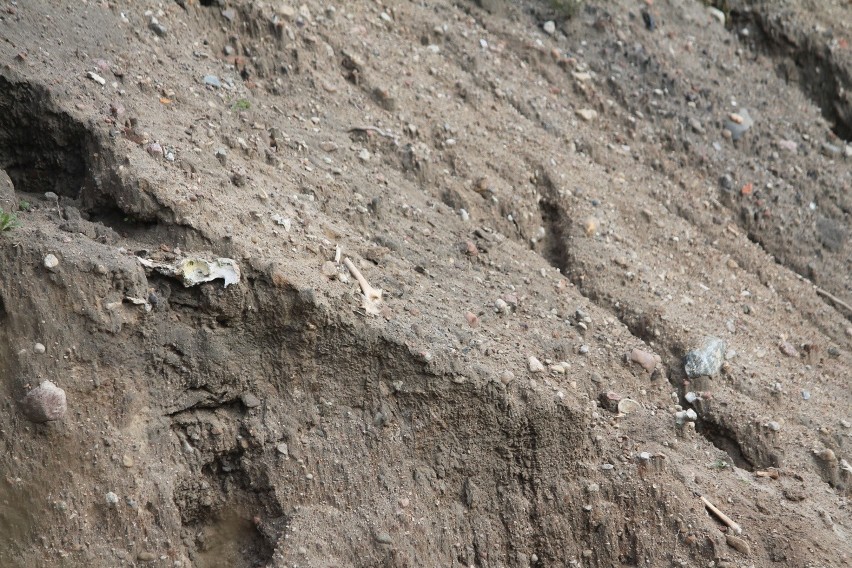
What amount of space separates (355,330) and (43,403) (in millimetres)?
1256

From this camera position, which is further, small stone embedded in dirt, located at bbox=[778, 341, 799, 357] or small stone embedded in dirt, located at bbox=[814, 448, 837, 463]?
small stone embedded in dirt, located at bbox=[778, 341, 799, 357]

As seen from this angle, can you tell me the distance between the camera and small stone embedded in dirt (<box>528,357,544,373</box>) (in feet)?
14.3

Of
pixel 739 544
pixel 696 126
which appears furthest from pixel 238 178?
pixel 696 126

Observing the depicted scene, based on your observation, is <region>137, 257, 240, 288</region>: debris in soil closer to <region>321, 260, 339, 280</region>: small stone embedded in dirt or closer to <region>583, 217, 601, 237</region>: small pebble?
<region>321, 260, 339, 280</region>: small stone embedded in dirt

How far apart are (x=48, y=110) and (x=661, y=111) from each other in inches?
179

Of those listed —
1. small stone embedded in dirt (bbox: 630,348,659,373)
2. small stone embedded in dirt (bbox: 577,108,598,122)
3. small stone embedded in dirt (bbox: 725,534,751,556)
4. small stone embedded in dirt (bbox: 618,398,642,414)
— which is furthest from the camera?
small stone embedded in dirt (bbox: 577,108,598,122)

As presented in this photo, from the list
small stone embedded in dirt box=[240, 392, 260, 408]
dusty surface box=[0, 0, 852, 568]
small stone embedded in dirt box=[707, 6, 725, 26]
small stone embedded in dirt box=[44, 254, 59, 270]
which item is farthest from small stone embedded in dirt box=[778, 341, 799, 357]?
small stone embedded in dirt box=[44, 254, 59, 270]

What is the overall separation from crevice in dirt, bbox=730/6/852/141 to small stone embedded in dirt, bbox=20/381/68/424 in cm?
646

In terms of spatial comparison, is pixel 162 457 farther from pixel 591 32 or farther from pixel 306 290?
pixel 591 32

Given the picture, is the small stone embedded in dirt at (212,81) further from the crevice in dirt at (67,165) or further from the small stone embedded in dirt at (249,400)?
the small stone embedded in dirt at (249,400)

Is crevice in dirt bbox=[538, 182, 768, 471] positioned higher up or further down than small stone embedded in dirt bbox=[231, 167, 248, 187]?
higher up

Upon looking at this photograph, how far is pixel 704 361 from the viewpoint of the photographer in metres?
5.16

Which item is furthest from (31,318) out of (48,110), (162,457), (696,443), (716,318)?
(716,318)

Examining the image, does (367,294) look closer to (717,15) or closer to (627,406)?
(627,406)
